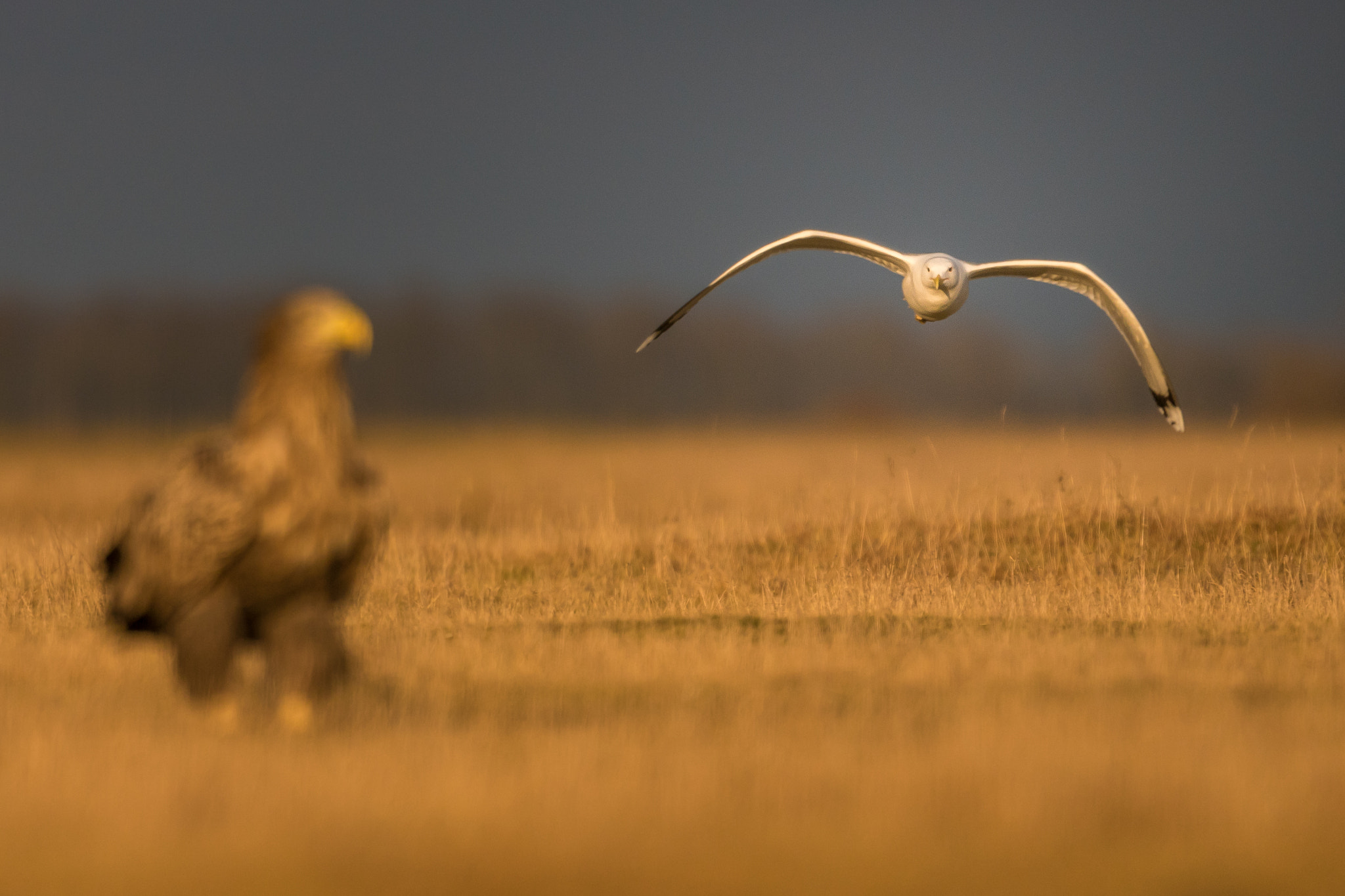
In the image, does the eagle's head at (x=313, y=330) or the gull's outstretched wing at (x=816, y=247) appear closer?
the eagle's head at (x=313, y=330)

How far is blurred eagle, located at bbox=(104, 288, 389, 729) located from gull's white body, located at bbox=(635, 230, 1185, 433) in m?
6.42

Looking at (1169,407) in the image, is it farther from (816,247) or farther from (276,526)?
(276,526)

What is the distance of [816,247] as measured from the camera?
13.0 metres

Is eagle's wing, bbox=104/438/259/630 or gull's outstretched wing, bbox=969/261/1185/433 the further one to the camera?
gull's outstretched wing, bbox=969/261/1185/433

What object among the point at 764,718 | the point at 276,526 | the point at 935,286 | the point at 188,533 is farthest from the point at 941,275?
the point at 188,533

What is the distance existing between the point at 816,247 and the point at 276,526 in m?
8.41

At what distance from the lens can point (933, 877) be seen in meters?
3.99

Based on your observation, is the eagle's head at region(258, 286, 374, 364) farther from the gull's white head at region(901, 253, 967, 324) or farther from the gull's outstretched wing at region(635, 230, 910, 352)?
the gull's white head at region(901, 253, 967, 324)

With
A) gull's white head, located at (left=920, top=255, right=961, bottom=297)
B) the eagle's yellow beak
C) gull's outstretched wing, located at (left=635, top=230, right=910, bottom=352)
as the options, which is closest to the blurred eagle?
the eagle's yellow beak

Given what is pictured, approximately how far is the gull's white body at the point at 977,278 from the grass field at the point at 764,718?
1042mm

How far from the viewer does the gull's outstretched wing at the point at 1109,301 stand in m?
12.2

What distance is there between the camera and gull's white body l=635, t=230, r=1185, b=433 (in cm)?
1222

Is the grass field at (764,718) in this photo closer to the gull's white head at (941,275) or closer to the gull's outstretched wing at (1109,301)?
the gull's outstretched wing at (1109,301)

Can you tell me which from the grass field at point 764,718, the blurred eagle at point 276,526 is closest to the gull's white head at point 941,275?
the grass field at point 764,718
